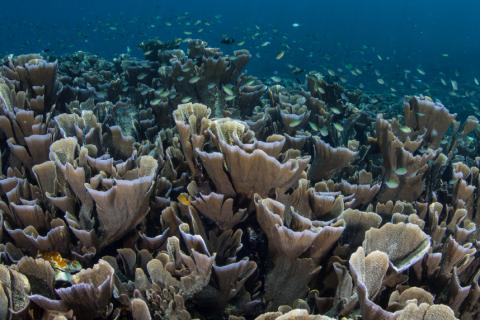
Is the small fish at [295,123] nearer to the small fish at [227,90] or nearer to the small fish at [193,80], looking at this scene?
the small fish at [227,90]

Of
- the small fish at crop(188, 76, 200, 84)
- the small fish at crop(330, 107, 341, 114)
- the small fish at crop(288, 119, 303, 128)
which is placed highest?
the small fish at crop(188, 76, 200, 84)

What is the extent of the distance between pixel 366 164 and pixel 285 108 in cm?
106

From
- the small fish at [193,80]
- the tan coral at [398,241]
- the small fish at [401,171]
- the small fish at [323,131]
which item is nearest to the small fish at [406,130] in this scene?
the small fish at [401,171]

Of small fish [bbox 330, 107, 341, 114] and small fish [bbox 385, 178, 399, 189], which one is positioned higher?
small fish [bbox 385, 178, 399, 189]

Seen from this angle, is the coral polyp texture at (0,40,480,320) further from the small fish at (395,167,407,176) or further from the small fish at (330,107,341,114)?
the small fish at (330,107,341,114)

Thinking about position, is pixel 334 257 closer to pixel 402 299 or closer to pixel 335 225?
pixel 335 225

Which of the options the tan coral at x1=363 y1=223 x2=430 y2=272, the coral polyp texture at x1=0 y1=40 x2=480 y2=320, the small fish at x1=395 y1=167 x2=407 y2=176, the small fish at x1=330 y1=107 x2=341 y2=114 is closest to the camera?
the coral polyp texture at x1=0 y1=40 x2=480 y2=320

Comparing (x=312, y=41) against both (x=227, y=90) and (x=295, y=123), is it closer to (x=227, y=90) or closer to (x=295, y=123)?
(x=227, y=90)

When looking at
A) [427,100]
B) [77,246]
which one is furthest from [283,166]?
[427,100]

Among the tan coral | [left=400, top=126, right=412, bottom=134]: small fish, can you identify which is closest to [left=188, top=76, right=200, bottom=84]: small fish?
[left=400, top=126, right=412, bottom=134]: small fish

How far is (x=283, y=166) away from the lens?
7.71ft

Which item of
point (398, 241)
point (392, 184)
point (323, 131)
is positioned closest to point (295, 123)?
point (323, 131)

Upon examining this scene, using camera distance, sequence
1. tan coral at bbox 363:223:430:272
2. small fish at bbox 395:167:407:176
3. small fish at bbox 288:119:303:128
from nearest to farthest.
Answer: tan coral at bbox 363:223:430:272 → small fish at bbox 395:167:407:176 → small fish at bbox 288:119:303:128

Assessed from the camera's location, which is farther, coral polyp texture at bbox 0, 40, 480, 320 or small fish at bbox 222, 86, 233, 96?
small fish at bbox 222, 86, 233, 96
